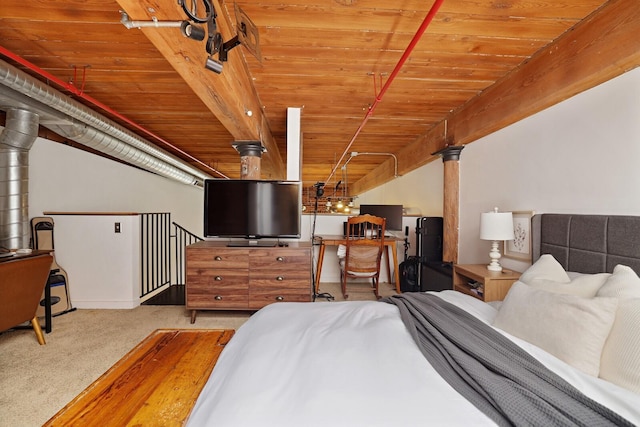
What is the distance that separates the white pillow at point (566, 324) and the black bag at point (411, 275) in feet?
8.57

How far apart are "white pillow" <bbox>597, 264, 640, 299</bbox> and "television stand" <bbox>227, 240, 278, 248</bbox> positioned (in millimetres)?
2507

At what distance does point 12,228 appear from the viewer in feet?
9.21

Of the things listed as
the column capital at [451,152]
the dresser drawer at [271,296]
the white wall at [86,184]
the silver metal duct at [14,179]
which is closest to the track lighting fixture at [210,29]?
the dresser drawer at [271,296]

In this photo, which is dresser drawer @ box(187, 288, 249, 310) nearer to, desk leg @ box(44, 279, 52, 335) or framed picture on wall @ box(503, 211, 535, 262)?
desk leg @ box(44, 279, 52, 335)

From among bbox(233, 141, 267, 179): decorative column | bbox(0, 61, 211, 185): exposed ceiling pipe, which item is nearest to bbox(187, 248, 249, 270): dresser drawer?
bbox(233, 141, 267, 179): decorative column

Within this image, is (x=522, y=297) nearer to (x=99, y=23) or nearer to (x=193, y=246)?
(x=193, y=246)

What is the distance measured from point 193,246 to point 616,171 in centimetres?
354

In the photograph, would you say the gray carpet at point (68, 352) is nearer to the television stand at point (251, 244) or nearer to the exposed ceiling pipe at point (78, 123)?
the television stand at point (251, 244)

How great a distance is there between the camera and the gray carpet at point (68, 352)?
1755mm

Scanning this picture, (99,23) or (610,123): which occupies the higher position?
(99,23)

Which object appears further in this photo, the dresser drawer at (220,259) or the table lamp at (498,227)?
the dresser drawer at (220,259)

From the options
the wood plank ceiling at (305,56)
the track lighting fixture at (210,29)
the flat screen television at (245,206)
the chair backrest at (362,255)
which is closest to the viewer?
the track lighting fixture at (210,29)

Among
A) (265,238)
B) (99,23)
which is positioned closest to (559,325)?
(265,238)

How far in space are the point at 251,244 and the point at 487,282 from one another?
2323 millimetres
